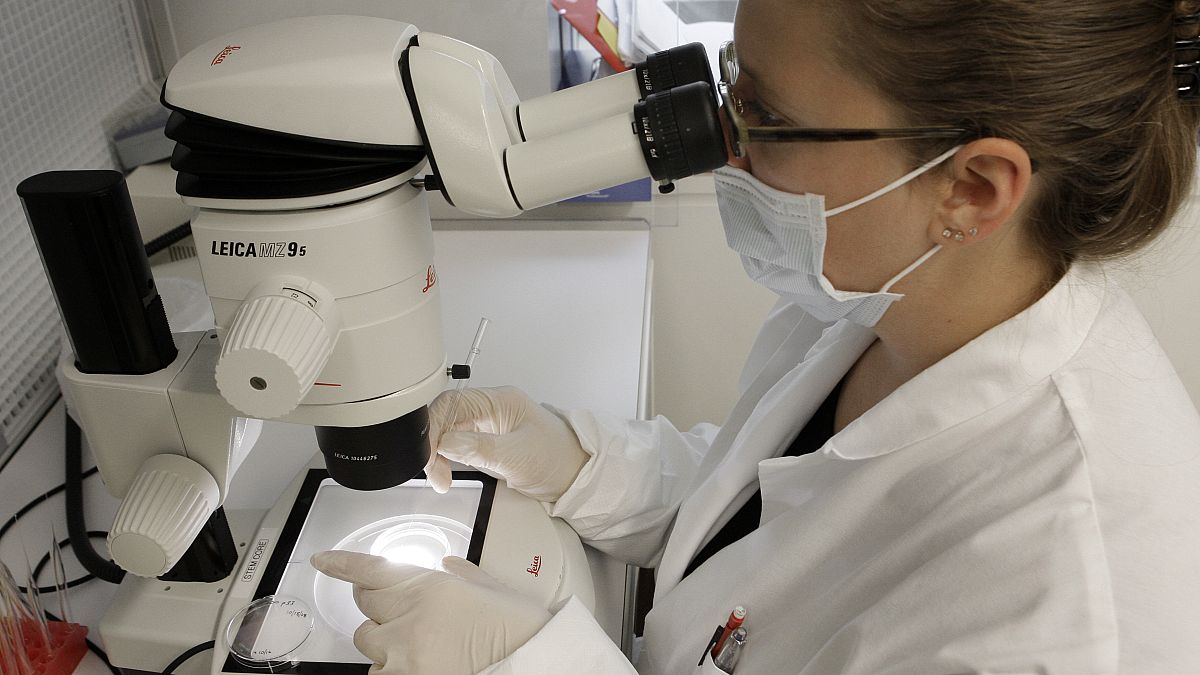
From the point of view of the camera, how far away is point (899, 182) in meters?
0.78

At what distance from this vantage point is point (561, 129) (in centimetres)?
71

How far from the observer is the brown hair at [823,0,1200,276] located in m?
A: 0.68

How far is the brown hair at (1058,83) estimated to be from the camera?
68 cm

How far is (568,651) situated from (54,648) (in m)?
0.57

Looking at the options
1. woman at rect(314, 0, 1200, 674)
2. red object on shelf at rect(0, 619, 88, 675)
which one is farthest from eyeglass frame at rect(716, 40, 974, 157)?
red object on shelf at rect(0, 619, 88, 675)

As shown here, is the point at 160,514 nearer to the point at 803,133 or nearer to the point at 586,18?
the point at 803,133

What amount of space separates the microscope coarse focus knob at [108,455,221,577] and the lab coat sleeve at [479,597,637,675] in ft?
1.06

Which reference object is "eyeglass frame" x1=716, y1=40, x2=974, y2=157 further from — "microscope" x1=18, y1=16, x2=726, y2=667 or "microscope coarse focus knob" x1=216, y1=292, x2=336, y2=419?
"microscope coarse focus knob" x1=216, y1=292, x2=336, y2=419

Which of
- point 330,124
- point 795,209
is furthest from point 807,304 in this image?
point 330,124

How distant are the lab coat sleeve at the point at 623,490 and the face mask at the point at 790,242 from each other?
32 centimetres

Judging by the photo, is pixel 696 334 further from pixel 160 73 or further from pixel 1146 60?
pixel 1146 60

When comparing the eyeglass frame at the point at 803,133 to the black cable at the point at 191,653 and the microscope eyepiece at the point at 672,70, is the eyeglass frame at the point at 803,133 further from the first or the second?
the black cable at the point at 191,653

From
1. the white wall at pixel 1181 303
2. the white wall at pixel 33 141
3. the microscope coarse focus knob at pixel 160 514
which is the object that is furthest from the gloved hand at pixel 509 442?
the white wall at pixel 1181 303

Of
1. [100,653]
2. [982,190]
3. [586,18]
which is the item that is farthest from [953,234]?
[586,18]
